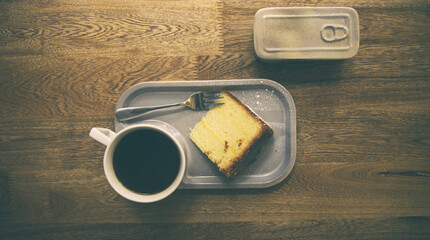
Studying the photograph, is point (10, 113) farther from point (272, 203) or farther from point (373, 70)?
point (373, 70)

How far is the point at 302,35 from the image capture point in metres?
0.74

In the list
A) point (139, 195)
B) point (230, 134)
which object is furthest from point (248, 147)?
point (139, 195)

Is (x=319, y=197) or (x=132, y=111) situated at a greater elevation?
(x=132, y=111)

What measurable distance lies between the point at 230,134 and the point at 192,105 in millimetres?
150

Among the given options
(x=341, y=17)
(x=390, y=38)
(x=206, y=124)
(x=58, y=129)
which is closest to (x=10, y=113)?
(x=58, y=129)

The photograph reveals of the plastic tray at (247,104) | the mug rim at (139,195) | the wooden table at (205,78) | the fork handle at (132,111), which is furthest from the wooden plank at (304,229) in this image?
the fork handle at (132,111)

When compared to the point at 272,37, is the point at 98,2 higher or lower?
higher

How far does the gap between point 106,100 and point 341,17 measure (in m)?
0.80

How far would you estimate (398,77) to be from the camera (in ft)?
2.60

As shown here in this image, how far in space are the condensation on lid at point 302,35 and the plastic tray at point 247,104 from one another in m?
0.11

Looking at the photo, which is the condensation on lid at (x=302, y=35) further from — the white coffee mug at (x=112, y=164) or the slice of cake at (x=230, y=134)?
the white coffee mug at (x=112, y=164)

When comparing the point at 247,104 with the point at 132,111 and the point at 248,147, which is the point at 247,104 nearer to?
the point at 248,147

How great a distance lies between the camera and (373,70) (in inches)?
31.3

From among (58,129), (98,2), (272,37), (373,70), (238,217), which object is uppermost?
(98,2)
